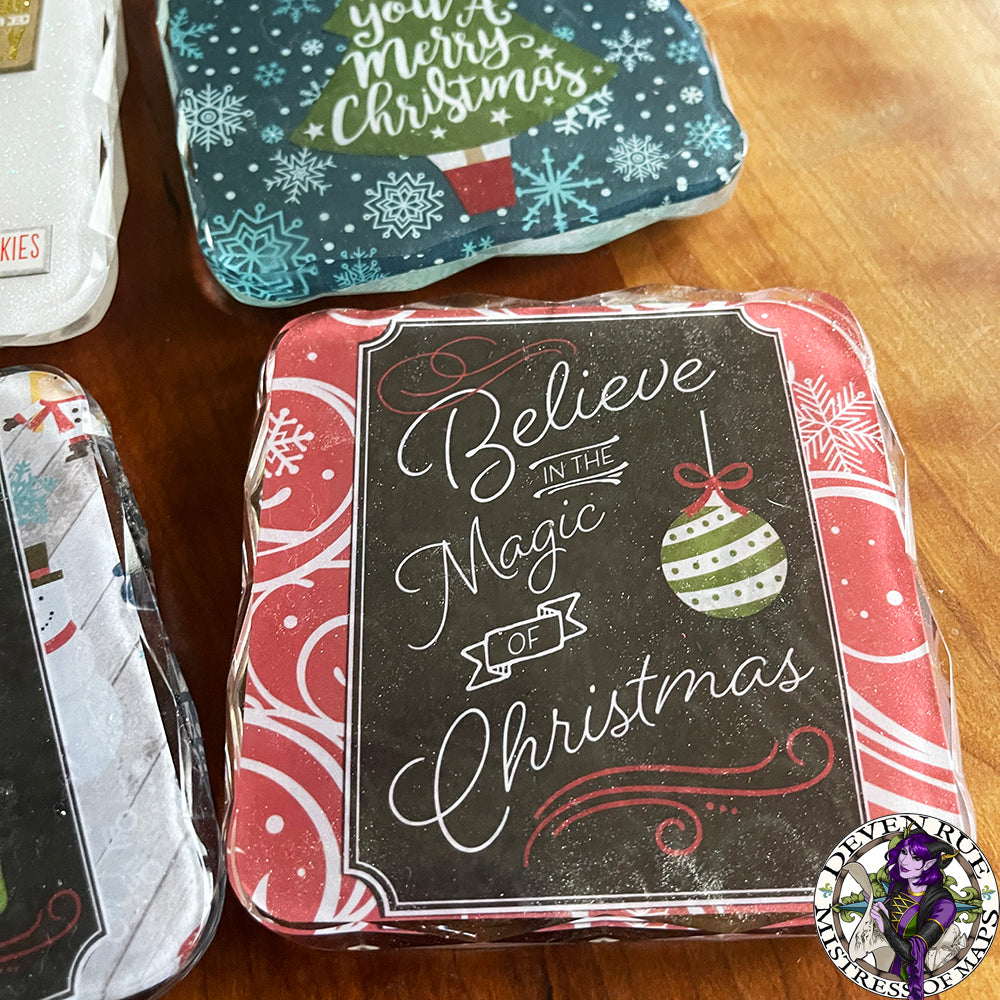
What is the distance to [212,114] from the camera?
54 cm

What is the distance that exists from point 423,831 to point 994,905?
0.21 metres

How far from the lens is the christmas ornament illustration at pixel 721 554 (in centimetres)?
42

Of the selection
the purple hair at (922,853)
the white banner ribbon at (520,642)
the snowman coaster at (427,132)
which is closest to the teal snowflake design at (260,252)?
the snowman coaster at (427,132)

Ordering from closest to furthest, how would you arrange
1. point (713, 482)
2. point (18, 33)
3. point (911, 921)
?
point (911, 921) → point (713, 482) → point (18, 33)

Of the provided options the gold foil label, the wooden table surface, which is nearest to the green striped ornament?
the wooden table surface

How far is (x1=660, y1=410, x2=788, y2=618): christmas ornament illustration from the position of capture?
16.7 inches

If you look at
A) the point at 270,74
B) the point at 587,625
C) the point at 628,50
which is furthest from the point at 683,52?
the point at 587,625

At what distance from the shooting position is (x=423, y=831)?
0.39 m

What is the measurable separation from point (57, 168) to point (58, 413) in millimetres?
146

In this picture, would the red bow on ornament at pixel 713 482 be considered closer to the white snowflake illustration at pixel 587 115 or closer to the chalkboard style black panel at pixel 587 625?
the chalkboard style black panel at pixel 587 625

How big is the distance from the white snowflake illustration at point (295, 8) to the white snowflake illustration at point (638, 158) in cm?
20

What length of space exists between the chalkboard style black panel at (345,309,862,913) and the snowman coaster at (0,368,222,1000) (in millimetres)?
75

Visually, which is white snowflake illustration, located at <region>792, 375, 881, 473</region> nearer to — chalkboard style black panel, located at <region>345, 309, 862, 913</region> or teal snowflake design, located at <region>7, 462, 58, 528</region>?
chalkboard style black panel, located at <region>345, 309, 862, 913</region>

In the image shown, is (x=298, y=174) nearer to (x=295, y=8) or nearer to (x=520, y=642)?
(x=295, y=8)
